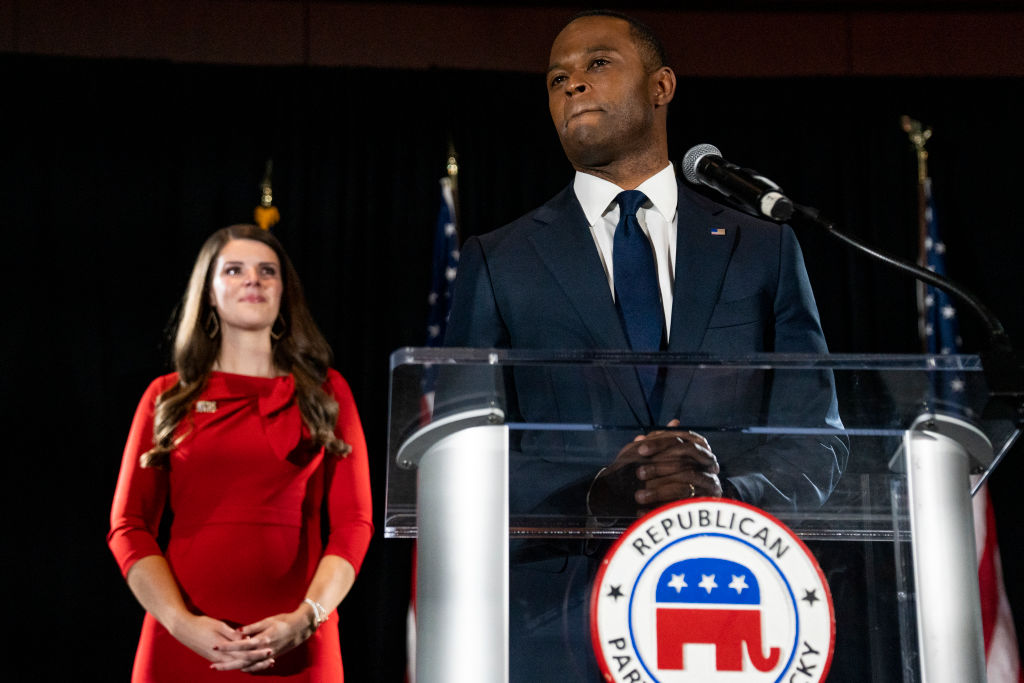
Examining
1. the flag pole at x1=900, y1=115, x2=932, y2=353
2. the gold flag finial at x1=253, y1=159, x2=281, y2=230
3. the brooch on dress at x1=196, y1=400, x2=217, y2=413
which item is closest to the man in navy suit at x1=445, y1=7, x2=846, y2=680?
the brooch on dress at x1=196, y1=400, x2=217, y2=413

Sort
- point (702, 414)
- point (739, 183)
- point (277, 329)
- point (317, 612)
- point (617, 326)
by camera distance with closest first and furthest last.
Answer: point (702, 414) < point (739, 183) < point (617, 326) < point (317, 612) < point (277, 329)

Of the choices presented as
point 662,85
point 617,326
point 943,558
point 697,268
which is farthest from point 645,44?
point 943,558

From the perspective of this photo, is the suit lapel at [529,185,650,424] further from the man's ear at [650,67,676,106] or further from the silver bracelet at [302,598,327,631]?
the silver bracelet at [302,598,327,631]

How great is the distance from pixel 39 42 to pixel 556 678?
4.14 m

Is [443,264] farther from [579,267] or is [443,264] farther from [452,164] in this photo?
[579,267]

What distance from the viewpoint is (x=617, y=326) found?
1.65m

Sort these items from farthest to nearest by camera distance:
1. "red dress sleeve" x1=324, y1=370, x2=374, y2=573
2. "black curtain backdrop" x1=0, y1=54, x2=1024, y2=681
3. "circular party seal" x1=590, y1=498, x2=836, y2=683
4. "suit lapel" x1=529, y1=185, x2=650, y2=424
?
1. "black curtain backdrop" x1=0, y1=54, x2=1024, y2=681
2. "red dress sleeve" x1=324, y1=370, x2=374, y2=573
3. "suit lapel" x1=529, y1=185, x2=650, y2=424
4. "circular party seal" x1=590, y1=498, x2=836, y2=683

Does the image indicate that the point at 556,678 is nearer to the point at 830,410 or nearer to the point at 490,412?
the point at 490,412

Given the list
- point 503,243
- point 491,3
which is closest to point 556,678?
point 503,243

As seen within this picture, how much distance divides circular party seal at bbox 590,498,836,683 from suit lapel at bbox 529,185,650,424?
60cm

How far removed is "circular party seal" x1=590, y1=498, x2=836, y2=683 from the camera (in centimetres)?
100

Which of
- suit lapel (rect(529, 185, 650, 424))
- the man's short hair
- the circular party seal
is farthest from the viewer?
the man's short hair

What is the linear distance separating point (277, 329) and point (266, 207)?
137 cm

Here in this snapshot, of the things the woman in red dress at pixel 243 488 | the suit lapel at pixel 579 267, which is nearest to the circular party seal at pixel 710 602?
the suit lapel at pixel 579 267
